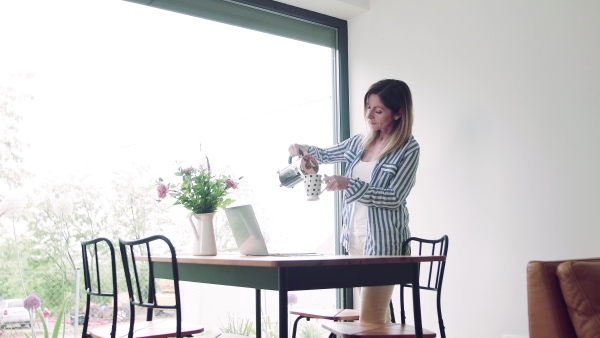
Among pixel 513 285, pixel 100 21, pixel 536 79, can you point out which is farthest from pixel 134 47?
pixel 513 285

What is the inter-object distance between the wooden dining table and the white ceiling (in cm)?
228

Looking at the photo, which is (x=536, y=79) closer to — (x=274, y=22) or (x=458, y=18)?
(x=458, y=18)

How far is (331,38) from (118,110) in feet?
5.48

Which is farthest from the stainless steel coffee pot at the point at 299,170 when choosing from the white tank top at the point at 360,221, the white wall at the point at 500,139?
the white wall at the point at 500,139

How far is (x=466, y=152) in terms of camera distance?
3459mm

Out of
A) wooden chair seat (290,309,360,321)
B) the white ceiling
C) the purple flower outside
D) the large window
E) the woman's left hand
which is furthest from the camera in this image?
the white ceiling

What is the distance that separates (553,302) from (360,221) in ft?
3.26

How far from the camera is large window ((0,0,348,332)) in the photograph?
3086 mm

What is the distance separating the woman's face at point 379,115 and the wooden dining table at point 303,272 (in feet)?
2.45

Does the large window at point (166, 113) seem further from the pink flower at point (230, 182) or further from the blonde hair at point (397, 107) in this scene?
the blonde hair at point (397, 107)

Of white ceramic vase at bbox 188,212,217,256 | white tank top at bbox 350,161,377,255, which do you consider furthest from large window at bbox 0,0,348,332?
white tank top at bbox 350,161,377,255

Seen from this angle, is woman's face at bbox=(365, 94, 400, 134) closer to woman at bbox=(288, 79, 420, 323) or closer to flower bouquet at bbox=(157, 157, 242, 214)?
woman at bbox=(288, 79, 420, 323)

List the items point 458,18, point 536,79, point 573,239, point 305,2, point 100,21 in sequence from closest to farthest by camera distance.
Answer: point 573,239, point 536,79, point 100,21, point 458,18, point 305,2

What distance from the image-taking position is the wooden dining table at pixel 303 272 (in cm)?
181
